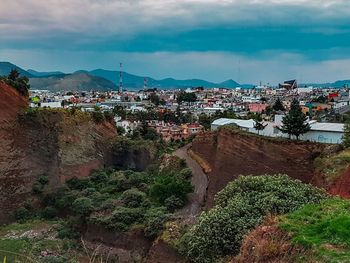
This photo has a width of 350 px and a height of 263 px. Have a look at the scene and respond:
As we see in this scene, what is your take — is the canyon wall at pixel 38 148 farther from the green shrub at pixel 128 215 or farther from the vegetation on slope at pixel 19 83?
the green shrub at pixel 128 215

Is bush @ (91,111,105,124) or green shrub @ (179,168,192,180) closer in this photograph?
green shrub @ (179,168,192,180)

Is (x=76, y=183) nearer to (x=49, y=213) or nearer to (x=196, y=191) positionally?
(x=49, y=213)

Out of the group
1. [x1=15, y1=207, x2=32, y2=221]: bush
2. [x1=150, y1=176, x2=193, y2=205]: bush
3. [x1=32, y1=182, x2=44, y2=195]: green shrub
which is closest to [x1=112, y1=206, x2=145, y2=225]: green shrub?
[x1=150, y1=176, x2=193, y2=205]: bush

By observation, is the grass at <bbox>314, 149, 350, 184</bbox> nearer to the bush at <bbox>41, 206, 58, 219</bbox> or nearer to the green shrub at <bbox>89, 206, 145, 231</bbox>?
the green shrub at <bbox>89, 206, 145, 231</bbox>

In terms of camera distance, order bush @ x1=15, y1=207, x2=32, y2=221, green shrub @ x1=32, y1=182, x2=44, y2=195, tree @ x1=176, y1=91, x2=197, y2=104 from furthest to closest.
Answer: tree @ x1=176, y1=91, x2=197, y2=104 < green shrub @ x1=32, y1=182, x2=44, y2=195 < bush @ x1=15, y1=207, x2=32, y2=221

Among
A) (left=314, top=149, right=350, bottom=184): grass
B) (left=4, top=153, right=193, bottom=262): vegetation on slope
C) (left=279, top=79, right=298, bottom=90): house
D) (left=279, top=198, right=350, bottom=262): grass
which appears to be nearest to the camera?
(left=279, top=198, right=350, bottom=262): grass

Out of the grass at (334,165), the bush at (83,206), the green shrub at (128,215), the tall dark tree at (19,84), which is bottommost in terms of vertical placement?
the bush at (83,206)

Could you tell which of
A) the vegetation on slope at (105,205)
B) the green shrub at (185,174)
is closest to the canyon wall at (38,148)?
the vegetation on slope at (105,205)
